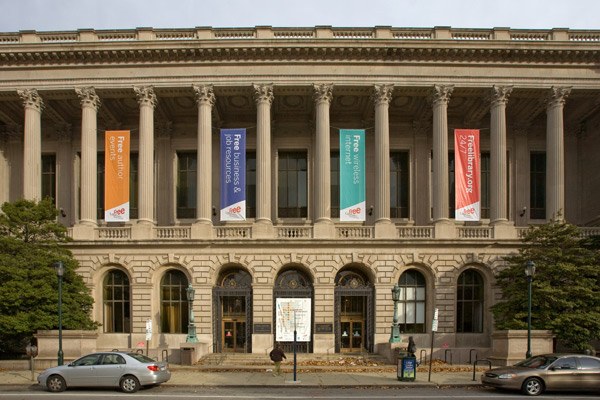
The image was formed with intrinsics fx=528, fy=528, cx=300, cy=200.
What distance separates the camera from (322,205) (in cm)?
3306

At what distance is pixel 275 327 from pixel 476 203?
47.5 ft

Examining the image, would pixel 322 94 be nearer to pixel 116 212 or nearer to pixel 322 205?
pixel 322 205

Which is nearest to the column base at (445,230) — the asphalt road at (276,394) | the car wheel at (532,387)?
the asphalt road at (276,394)

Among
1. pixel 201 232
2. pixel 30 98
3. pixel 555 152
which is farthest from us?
pixel 30 98

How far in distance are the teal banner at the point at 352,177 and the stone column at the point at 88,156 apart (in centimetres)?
1590

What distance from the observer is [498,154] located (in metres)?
33.9

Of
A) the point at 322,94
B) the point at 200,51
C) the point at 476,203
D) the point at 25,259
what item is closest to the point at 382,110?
the point at 322,94

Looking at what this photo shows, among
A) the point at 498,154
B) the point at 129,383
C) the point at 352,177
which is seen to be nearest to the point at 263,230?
the point at 352,177

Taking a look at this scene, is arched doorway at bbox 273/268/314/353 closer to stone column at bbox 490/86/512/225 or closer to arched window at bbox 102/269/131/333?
arched window at bbox 102/269/131/333

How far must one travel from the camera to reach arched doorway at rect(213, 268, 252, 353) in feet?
106

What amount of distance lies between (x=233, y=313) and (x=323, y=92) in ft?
49.4

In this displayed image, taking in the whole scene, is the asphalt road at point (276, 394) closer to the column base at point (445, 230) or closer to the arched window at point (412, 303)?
the arched window at point (412, 303)

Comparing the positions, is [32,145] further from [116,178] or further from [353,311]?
[353,311]

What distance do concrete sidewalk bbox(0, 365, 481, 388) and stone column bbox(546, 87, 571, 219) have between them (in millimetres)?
14136
